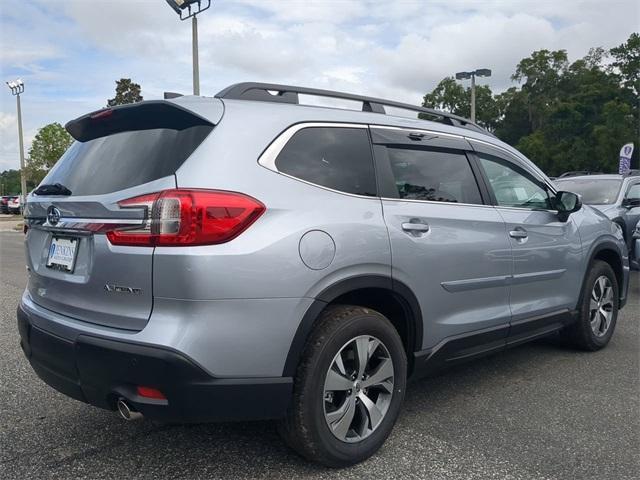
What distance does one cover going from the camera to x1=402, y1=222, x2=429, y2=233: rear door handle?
10.2 ft

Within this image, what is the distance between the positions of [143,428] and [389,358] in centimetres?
151

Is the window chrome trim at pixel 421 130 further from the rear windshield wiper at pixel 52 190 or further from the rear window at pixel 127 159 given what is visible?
the rear windshield wiper at pixel 52 190

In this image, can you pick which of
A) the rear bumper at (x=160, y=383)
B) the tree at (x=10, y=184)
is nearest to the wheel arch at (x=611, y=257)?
the rear bumper at (x=160, y=383)

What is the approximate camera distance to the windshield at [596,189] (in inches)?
343

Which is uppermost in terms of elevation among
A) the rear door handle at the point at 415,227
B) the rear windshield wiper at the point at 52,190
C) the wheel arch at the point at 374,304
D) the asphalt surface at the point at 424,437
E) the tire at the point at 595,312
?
the rear windshield wiper at the point at 52,190

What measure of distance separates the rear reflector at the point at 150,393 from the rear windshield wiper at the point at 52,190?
112cm

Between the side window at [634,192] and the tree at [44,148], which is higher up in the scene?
the tree at [44,148]

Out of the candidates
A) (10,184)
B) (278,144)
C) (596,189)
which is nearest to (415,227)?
(278,144)

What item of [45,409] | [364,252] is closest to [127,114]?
[364,252]

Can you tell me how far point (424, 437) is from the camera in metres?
3.25

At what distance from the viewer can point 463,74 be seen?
1086 inches

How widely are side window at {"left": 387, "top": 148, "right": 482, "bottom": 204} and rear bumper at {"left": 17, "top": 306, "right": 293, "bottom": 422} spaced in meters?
1.35

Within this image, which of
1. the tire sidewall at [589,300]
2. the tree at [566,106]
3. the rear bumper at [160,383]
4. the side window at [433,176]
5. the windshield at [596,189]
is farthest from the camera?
the tree at [566,106]

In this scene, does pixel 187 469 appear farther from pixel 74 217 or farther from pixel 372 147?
pixel 372 147
